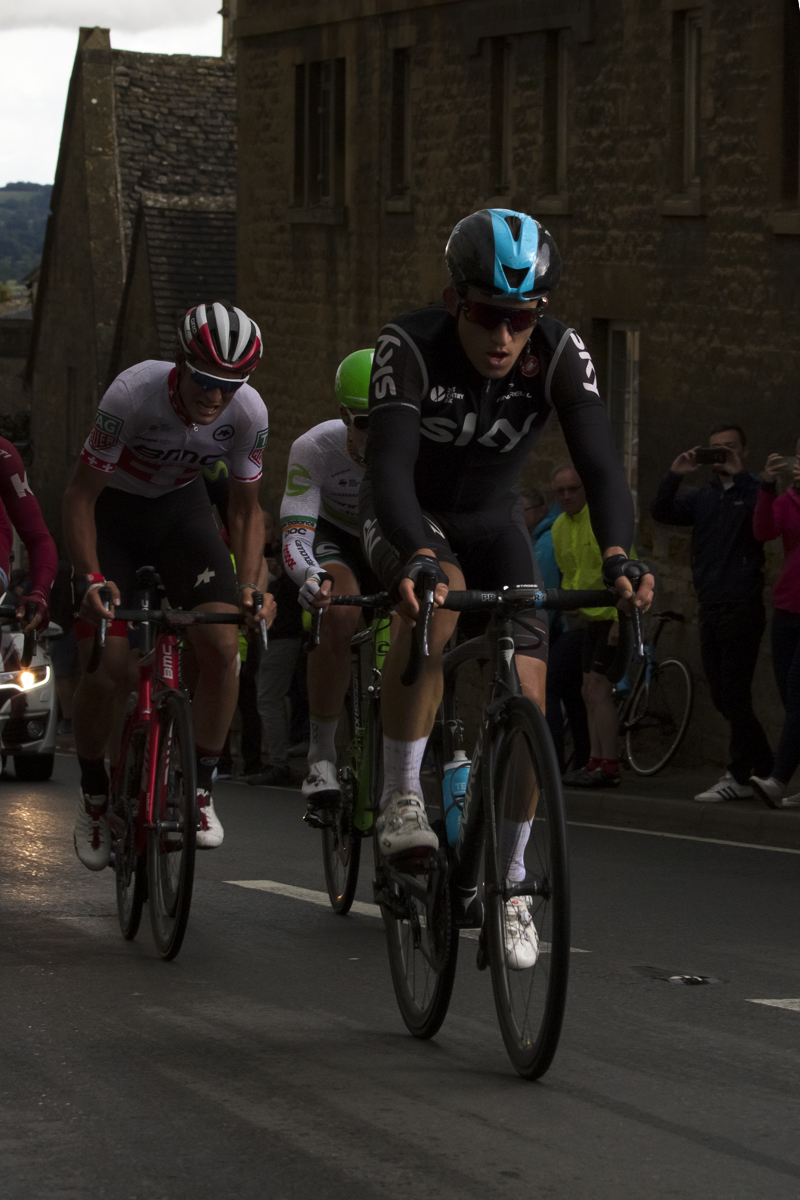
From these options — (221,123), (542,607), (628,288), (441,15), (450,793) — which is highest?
(221,123)

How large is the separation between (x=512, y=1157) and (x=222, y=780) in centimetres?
1271

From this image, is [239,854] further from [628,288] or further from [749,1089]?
[628,288]

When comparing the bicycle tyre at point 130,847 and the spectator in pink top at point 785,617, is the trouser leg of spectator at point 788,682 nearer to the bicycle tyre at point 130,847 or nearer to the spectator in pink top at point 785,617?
the spectator in pink top at point 785,617

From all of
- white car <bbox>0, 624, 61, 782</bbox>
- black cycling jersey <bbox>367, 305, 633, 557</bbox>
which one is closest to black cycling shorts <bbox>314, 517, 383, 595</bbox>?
black cycling jersey <bbox>367, 305, 633, 557</bbox>

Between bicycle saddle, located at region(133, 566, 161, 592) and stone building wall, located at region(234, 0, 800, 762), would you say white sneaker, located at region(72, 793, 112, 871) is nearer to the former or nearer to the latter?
bicycle saddle, located at region(133, 566, 161, 592)

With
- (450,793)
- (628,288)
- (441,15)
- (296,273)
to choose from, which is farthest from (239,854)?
(296,273)

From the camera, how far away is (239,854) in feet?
36.3

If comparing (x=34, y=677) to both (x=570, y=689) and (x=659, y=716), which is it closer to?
(x=570, y=689)

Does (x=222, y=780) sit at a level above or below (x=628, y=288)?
below

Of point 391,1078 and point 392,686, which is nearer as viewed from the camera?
point 391,1078

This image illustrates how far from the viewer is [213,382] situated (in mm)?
7531

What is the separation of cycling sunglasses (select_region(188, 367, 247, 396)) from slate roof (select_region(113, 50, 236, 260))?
36.9m

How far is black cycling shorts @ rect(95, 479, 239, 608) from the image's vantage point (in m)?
7.93

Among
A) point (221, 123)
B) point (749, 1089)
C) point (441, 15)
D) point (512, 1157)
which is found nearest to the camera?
point (512, 1157)
